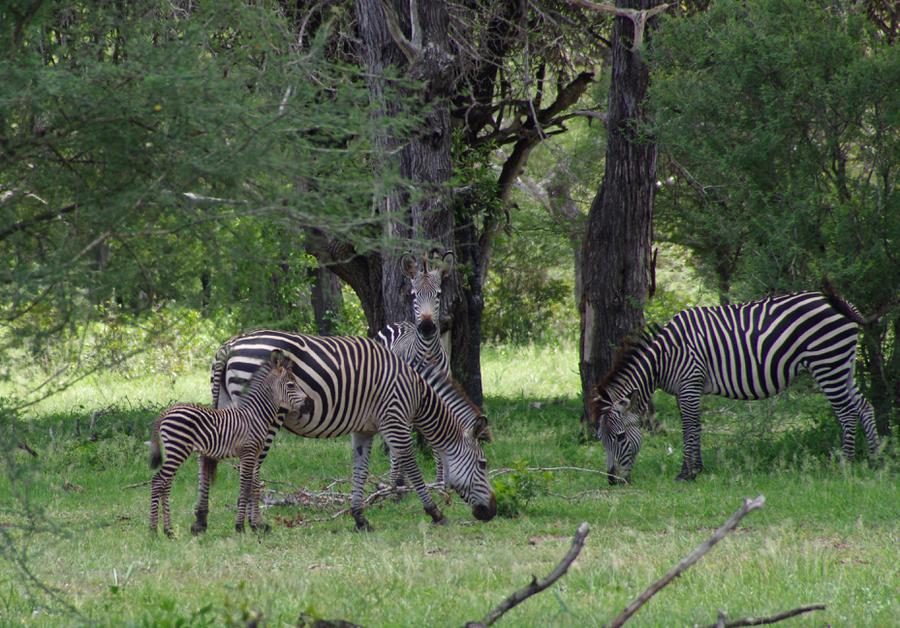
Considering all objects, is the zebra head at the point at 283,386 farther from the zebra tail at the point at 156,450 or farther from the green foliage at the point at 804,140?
the green foliage at the point at 804,140

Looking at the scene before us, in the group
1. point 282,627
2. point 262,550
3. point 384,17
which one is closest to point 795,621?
point 282,627

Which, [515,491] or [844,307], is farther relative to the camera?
[844,307]

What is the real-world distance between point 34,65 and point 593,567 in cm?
450

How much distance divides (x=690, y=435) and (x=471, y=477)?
3.03 metres

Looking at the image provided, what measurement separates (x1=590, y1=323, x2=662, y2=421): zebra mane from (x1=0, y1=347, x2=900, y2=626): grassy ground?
880 mm

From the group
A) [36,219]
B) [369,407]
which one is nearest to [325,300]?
[369,407]

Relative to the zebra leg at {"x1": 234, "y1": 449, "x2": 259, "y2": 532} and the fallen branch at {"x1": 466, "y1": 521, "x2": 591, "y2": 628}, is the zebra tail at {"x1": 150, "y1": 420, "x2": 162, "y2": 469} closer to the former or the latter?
the zebra leg at {"x1": 234, "y1": 449, "x2": 259, "y2": 532}

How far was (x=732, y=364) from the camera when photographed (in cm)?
1158

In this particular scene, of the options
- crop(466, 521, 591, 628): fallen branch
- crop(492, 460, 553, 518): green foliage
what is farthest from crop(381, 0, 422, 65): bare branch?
crop(466, 521, 591, 628): fallen branch

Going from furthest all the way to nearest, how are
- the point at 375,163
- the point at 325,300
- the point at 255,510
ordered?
the point at 325,300 < the point at 255,510 < the point at 375,163

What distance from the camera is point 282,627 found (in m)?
5.75

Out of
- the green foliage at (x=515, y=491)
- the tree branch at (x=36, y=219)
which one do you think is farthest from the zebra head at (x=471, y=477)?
the tree branch at (x=36, y=219)

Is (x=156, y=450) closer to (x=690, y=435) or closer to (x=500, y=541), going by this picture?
(x=500, y=541)

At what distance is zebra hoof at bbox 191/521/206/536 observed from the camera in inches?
359
